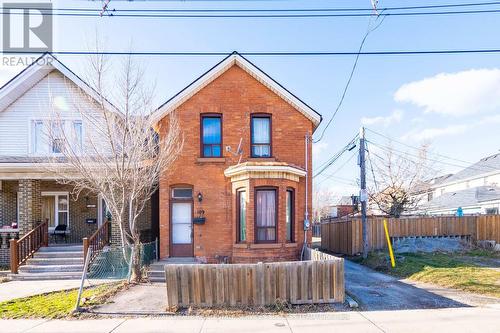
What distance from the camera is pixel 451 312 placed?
25.0 ft

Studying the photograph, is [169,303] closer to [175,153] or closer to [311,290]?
[311,290]

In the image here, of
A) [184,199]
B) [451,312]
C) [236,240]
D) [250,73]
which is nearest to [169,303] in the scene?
[236,240]

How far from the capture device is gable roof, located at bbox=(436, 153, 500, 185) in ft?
106

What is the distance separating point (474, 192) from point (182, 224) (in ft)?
97.9

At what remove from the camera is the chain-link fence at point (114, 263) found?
1042cm

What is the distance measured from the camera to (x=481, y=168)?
3459 cm

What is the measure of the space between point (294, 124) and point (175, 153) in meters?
4.99

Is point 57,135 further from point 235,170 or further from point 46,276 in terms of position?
point 235,170

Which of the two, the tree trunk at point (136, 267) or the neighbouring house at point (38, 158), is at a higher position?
the neighbouring house at point (38, 158)

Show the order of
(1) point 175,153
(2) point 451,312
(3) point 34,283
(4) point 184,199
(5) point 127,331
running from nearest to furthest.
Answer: (5) point 127,331 → (2) point 451,312 → (3) point 34,283 → (1) point 175,153 → (4) point 184,199

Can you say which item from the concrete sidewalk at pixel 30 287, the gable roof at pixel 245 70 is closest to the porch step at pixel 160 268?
the concrete sidewalk at pixel 30 287

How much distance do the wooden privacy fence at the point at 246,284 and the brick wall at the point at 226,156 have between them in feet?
12.7

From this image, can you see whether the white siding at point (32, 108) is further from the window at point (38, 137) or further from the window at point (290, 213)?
the window at point (290, 213)

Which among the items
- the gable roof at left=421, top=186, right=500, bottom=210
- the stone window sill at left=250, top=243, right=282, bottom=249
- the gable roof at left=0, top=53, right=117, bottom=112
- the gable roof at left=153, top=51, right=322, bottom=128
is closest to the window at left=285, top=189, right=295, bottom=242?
the stone window sill at left=250, top=243, right=282, bottom=249
